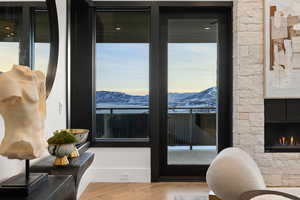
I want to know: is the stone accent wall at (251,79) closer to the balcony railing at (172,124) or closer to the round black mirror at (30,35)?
the balcony railing at (172,124)

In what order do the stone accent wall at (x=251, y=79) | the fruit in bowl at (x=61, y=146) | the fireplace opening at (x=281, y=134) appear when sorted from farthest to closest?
the fireplace opening at (x=281, y=134) → the stone accent wall at (x=251, y=79) → the fruit in bowl at (x=61, y=146)

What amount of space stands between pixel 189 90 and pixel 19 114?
303cm

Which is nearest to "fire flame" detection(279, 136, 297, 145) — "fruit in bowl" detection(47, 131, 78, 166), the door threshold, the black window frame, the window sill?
the black window frame

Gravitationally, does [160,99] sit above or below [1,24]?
below

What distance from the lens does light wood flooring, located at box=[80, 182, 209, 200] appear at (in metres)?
3.36

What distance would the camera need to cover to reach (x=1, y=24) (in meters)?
1.76

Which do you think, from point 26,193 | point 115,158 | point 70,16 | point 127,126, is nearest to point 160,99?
point 127,126

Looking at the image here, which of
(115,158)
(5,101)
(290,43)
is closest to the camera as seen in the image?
(5,101)

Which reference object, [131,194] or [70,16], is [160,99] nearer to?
[131,194]

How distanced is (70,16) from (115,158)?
6.41 ft

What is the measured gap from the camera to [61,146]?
202 centimetres

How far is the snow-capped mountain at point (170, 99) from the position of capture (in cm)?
409

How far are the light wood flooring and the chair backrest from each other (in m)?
1.78

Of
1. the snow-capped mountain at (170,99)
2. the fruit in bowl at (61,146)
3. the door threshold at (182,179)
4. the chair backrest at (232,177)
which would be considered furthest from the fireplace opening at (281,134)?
the fruit in bowl at (61,146)
